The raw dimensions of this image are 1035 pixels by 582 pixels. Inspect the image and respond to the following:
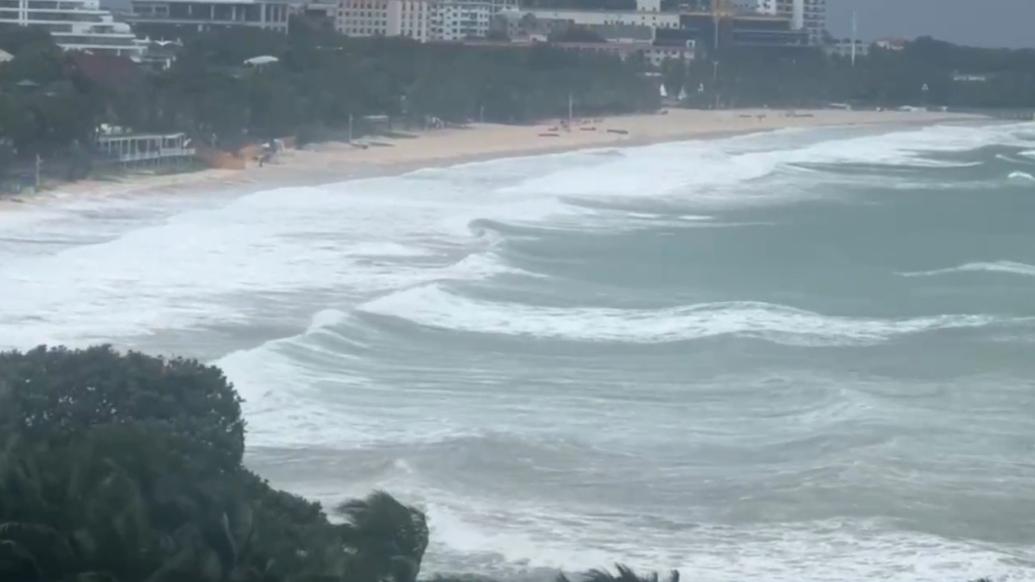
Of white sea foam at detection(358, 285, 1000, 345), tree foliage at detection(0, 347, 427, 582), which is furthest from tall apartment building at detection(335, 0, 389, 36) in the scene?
tree foliage at detection(0, 347, 427, 582)

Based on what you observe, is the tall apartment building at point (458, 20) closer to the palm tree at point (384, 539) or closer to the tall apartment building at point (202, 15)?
the tall apartment building at point (202, 15)

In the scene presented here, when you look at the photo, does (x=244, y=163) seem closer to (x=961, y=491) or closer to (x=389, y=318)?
(x=389, y=318)

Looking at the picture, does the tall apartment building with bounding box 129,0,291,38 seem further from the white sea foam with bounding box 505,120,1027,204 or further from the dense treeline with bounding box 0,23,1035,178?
the white sea foam with bounding box 505,120,1027,204

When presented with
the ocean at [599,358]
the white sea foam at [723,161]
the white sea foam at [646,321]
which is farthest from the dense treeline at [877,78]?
the white sea foam at [646,321]

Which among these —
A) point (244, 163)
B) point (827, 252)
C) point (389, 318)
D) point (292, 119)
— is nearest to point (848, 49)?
point (292, 119)

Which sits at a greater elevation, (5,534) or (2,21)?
A: (2,21)

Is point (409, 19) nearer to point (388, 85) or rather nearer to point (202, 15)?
point (202, 15)
